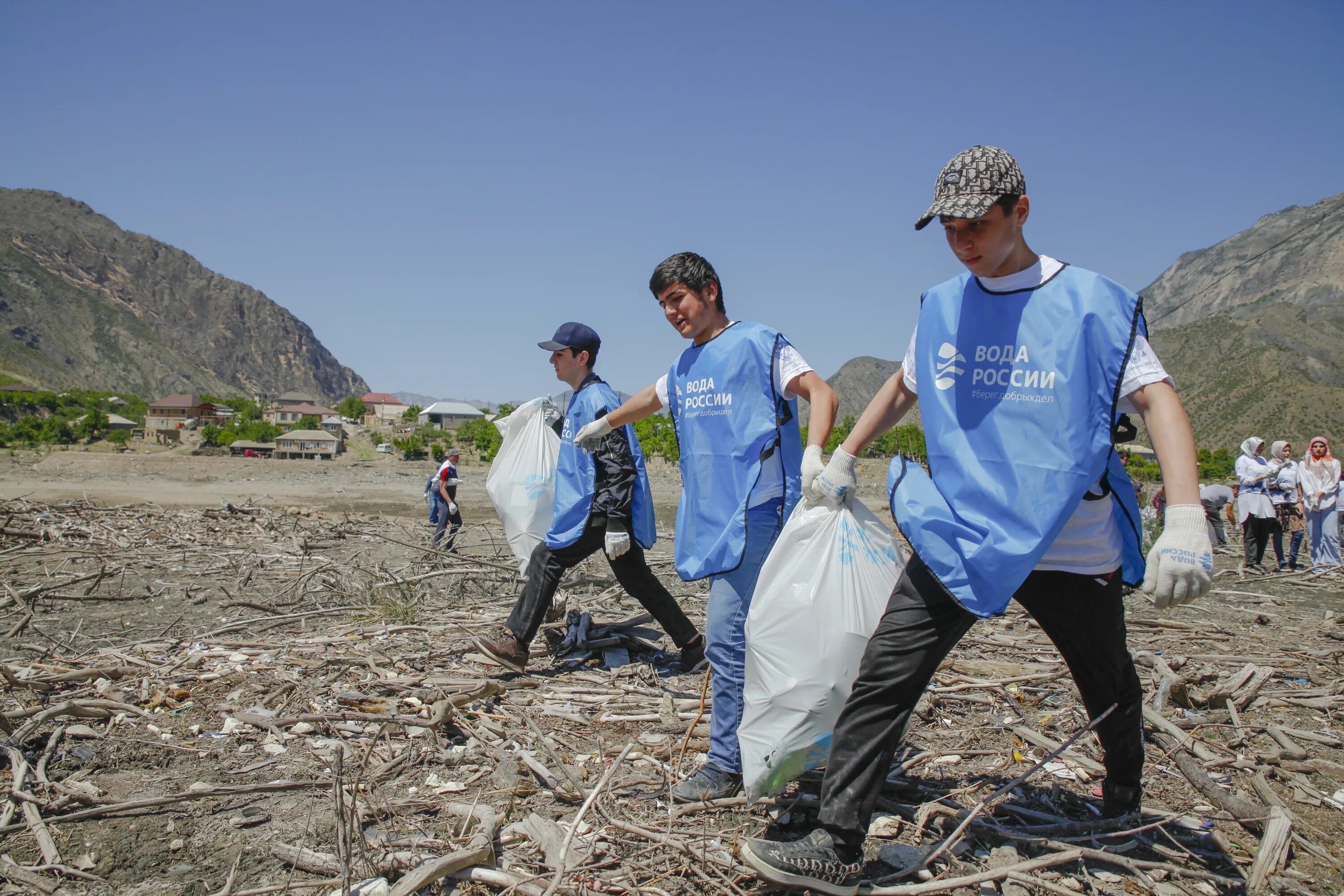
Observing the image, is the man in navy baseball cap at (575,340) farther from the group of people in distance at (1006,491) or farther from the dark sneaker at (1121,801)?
the dark sneaker at (1121,801)

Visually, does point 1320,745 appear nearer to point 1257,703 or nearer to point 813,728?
point 1257,703

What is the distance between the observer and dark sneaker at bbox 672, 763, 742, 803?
255 cm

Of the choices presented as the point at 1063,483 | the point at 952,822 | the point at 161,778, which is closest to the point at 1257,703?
the point at 952,822

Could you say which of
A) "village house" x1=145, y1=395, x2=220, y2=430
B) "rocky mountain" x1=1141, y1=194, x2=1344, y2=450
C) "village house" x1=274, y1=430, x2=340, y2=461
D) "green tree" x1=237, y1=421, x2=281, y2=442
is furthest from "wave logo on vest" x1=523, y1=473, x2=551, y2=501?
"village house" x1=145, y1=395, x2=220, y2=430

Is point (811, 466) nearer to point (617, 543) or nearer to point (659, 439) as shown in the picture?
point (617, 543)

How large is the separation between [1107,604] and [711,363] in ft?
4.87

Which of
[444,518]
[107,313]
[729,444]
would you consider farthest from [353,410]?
[729,444]

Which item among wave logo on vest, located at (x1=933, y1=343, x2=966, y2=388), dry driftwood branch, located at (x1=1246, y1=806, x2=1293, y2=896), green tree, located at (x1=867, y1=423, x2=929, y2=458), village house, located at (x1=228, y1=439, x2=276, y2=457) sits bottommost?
village house, located at (x1=228, y1=439, x2=276, y2=457)

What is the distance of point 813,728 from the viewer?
2.17 m

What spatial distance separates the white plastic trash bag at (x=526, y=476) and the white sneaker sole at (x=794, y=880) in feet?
8.69

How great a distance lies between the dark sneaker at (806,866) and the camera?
188 cm

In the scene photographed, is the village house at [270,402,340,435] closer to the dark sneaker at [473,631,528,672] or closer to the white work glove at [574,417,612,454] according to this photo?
the dark sneaker at [473,631,528,672]

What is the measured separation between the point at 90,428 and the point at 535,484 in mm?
55035

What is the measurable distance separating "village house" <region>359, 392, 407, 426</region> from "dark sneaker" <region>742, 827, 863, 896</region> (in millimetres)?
116383
